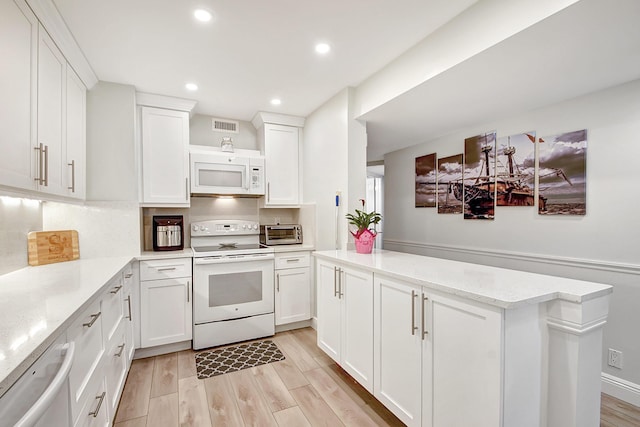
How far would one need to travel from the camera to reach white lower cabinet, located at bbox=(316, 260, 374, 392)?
77.8 inches

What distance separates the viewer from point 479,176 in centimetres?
308

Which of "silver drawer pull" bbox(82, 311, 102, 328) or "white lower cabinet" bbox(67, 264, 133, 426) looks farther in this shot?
"silver drawer pull" bbox(82, 311, 102, 328)

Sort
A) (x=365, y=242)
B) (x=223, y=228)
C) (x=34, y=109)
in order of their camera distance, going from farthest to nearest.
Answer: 1. (x=223, y=228)
2. (x=365, y=242)
3. (x=34, y=109)

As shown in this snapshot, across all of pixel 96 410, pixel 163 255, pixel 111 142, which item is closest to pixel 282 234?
pixel 163 255

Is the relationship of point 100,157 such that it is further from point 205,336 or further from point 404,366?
point 404,366

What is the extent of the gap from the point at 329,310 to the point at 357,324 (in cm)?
41

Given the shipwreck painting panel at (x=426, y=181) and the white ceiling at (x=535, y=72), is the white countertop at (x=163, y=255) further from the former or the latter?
the shipwreck painting panel at (x=426, y=181)

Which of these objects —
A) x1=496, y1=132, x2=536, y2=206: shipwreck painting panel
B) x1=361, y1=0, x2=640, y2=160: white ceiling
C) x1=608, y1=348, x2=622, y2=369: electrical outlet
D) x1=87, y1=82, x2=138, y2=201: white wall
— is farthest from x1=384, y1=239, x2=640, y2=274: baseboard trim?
x1=87, y1=82, x2=138, y2=201: white wall

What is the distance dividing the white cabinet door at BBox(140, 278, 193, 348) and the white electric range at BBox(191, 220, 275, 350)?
80mm

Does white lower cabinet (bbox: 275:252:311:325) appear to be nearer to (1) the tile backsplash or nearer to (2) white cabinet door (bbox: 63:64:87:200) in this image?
(2) white cabinet door (bbox: 63:64:87:200)

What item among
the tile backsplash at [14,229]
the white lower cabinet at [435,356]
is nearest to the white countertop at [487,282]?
the white lower cabinet at [435,356]

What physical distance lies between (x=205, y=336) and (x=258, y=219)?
151 cm

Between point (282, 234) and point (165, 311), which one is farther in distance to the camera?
point (282, 234)

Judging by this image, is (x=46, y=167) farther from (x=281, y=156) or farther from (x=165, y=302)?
(x=281, y=156)
